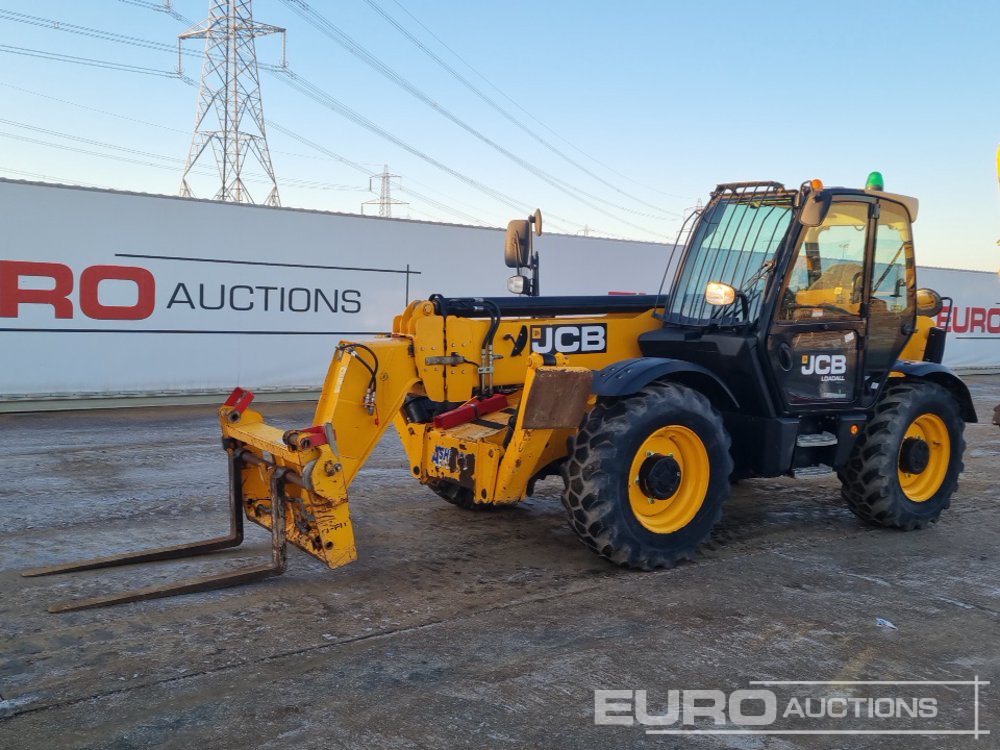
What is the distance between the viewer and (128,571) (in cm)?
493

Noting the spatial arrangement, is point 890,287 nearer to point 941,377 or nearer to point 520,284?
point 941,377

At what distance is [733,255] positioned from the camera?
6.01m

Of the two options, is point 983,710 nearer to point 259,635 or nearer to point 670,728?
point 670,728

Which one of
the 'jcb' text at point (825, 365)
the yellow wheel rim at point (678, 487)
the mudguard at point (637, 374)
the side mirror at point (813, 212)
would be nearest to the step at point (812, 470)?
the 'jcb' text at point (825, 365)

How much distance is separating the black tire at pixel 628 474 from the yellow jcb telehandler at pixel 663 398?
0.01 meters

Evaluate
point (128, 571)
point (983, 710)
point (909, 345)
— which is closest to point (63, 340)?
point (128, 571)

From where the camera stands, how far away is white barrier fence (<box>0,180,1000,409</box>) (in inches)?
436

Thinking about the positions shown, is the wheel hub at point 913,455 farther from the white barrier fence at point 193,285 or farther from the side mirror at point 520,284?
the white barrier fence at point 193,285

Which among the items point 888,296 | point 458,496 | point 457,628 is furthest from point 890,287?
point 457,628

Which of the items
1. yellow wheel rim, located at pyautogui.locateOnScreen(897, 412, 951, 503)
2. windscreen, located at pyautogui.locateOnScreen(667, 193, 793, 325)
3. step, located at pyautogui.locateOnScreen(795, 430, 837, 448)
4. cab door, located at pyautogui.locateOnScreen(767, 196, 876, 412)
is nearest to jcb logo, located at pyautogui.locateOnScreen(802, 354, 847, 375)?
cab door, located at pyautogui.locateOnScreen(767, 196, 876, 412)

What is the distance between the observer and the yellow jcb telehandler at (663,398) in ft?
16.1

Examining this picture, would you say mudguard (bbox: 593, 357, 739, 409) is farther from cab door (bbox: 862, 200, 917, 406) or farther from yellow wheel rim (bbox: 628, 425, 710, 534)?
cab door (bbox: 862, 200, 917, 406)

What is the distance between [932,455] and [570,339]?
2.94 meters

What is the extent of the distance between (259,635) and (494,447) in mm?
1689
